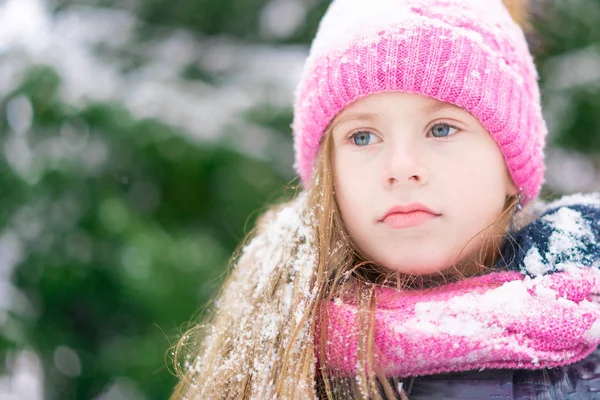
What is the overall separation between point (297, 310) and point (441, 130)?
441mm

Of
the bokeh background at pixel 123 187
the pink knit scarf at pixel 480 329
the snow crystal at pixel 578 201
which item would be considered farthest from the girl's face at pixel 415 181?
the bokeh background at pixel 123 187

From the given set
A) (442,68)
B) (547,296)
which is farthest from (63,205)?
(547,296)

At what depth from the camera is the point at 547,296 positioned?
3.54ft

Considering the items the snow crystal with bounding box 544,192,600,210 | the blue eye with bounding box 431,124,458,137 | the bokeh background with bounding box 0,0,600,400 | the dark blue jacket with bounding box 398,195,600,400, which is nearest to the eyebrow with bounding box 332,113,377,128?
the blue eye with bounding box 431,124,458,137

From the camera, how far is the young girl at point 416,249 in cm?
106

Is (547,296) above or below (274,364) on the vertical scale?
above

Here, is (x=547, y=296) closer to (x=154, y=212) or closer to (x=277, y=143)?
(x=277, y=143)

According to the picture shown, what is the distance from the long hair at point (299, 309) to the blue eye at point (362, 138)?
0.07 m

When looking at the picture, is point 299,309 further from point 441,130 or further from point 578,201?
point 578,201

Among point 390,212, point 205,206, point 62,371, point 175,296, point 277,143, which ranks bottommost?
point 62,371

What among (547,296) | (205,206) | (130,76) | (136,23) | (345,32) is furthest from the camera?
(136,23)

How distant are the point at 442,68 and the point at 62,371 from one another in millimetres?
1631

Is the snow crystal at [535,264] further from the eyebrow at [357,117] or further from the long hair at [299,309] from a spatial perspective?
the eyebrow at [357,117]

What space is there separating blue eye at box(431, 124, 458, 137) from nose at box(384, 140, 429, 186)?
59 mm
